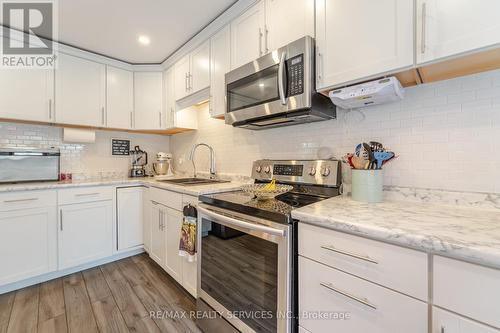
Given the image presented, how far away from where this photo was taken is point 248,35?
1.69 metres

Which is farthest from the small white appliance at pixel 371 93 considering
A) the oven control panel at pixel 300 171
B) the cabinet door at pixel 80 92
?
the cabinet door at pixel 80 92

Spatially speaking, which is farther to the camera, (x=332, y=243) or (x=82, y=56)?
(x=82, y=56)

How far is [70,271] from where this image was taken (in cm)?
219

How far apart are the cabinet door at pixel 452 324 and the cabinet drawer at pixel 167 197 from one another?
1.61m

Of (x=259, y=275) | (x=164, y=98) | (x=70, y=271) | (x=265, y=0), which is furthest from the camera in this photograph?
(x=164, y=98)

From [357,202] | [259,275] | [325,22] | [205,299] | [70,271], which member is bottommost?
[70,271]

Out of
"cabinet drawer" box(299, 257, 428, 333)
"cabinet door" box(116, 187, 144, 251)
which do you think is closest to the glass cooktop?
"cabinet drawer" box(299, 257, 428, 333)

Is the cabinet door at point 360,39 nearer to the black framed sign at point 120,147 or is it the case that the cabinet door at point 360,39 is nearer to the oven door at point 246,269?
the oven door at point 246,269

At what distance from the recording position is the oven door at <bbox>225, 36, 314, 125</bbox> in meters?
1.28

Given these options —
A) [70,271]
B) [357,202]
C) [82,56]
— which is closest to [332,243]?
[357,202]

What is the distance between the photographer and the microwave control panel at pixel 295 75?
4.24 ft

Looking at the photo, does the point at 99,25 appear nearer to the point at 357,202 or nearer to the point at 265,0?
the point at 265,0

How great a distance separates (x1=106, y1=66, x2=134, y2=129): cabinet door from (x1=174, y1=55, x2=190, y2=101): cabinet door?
0.68 meters

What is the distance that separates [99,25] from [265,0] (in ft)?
5.14
